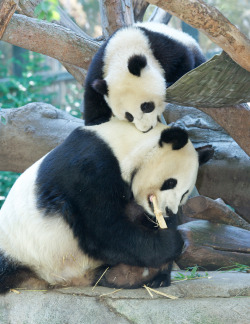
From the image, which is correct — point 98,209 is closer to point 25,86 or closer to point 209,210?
point 209,210

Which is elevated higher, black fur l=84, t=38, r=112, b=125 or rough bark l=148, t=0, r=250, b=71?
rough bark l=148, t=0, r=250, b=71

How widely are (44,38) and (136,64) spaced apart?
814 millimetres

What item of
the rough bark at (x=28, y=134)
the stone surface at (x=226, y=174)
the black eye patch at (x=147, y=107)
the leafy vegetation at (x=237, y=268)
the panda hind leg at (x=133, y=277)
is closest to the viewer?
the panda hind leg at (x=133, y=277)

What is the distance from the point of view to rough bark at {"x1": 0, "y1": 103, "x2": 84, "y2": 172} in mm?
4887

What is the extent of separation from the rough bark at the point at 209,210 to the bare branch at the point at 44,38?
1659 mm

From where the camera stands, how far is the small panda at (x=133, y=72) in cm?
394

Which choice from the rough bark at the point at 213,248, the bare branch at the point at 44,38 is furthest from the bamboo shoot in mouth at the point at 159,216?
the bare branch at the point at 44,38

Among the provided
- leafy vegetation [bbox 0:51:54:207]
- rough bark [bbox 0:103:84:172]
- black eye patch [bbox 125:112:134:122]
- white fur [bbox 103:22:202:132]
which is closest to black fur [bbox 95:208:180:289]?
black eye patch [bbox 125:112:134:122]

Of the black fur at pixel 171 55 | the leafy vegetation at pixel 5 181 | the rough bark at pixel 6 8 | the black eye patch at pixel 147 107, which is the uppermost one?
the rough bark at pixel 6 8

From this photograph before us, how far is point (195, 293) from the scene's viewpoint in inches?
112

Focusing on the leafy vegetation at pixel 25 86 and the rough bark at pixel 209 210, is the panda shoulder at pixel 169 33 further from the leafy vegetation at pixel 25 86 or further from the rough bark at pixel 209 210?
the leafy vegetation at pixel 25 86

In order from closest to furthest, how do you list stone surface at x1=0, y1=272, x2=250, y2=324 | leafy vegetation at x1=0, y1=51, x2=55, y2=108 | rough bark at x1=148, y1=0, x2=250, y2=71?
rough bark at x1=148, y1=0, x2=250, y2=71
stone surface at x1=0, y1=272, x2=250, y2=324
leafy vegetation at x1=0, y1=51, x2=55, y2=108

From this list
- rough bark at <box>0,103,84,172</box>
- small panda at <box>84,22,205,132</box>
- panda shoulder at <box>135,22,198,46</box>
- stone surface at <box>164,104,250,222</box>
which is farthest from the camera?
rough bark at <box>0,103,84,172</box>

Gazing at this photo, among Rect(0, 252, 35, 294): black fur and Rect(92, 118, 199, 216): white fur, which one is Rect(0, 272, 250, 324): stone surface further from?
Rect(92, 118, 199, 216): white fur
